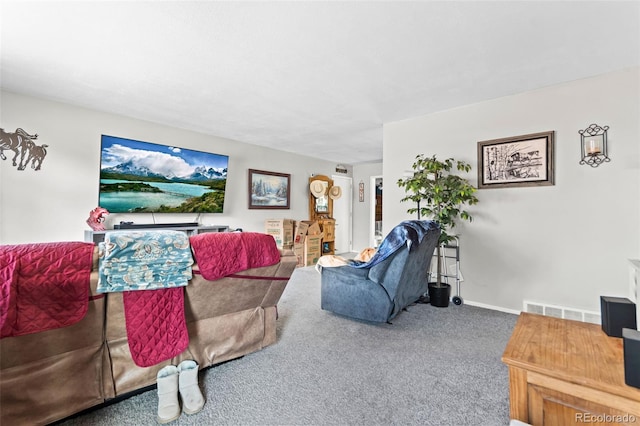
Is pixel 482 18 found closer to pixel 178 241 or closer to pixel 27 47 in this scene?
pixel 178 241

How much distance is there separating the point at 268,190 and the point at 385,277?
141 inches

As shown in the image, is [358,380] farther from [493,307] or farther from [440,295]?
[493,307]

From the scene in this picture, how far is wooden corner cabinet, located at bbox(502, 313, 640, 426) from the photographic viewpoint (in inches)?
38.8

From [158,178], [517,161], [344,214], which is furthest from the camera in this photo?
[344,214]

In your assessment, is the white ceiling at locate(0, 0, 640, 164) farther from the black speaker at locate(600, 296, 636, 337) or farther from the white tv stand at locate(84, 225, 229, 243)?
the black speaker at locate(600, 296, 636, 337)

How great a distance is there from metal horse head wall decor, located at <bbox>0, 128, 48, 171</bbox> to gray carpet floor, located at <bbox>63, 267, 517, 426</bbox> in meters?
3.06

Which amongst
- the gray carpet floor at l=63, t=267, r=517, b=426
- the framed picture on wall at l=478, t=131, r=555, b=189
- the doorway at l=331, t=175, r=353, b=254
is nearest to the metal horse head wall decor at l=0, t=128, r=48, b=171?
the gray carpet floor at l=63, t=267, r=517, b=426

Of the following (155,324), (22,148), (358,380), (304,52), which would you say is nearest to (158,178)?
(22,148)

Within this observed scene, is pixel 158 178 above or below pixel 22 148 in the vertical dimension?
below

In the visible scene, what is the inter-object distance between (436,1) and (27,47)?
3.02 meters

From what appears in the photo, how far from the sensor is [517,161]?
311 cm

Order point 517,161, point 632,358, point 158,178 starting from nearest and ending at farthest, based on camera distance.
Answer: point 632,358, point 517,161, point 158,178

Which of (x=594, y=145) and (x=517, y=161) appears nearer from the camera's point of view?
(x=594, y=145)

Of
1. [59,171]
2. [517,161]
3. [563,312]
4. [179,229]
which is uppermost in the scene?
[517,161]
